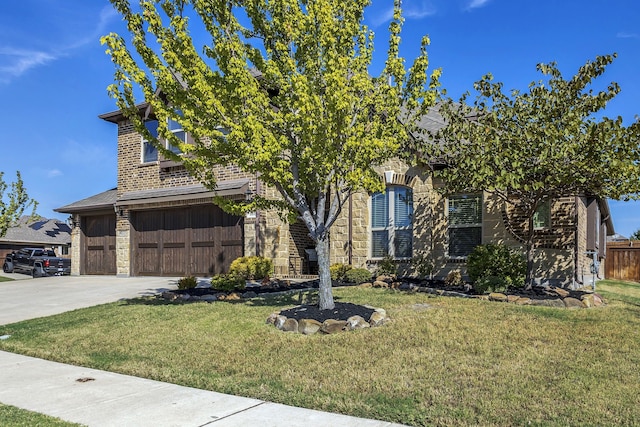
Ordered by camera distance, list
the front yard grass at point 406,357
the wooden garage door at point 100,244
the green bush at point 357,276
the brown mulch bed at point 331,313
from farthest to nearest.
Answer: the wooden garage door at point 100,244 → the green bush at point 357,276 → the brown mulch bed at point 331,313 → the front yard grass at point 406,357

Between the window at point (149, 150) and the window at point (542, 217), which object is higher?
the window at point (149, 150)

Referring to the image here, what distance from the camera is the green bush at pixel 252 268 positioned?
15.4 meters

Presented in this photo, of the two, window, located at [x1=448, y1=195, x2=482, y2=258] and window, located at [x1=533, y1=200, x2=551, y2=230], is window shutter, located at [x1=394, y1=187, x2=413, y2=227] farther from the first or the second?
window, located at [x1=533, y1=200, x2=551, y2=230]

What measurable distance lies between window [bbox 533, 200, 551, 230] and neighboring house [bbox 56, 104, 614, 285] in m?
0.03

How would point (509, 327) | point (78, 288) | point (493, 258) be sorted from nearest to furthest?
point (509, 327), point (493, 258), point (78, 288)

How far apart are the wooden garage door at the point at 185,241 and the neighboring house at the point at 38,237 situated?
70.1 feet

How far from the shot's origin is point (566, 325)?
7762 millimetres

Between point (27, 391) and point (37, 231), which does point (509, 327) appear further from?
point (37, 231)

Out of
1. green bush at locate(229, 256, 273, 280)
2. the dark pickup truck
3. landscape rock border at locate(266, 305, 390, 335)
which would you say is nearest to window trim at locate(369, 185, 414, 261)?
green bush at locate(229, 256, 273, 280)

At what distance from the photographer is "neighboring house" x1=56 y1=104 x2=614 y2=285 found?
13.1 m

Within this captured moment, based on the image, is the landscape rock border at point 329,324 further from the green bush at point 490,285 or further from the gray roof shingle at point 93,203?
the gray roof shingle at point 93,203

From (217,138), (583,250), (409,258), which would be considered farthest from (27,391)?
(583,250)

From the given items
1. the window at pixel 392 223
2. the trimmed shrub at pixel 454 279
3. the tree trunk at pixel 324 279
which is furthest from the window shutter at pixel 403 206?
the tree trunk at pixel 324 279

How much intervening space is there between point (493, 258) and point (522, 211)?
187 cm
